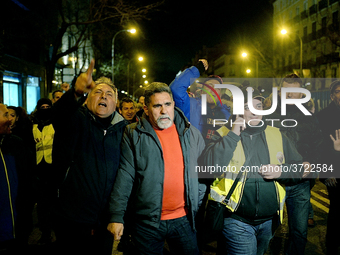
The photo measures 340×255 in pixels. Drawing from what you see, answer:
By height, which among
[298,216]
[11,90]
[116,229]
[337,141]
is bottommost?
[298,216]

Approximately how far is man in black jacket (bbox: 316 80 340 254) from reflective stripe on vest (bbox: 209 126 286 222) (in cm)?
115

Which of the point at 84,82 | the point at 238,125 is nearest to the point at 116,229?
the point at 84,82

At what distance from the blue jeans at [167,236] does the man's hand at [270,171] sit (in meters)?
0.82

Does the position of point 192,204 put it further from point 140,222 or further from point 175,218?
Result: point 140,222

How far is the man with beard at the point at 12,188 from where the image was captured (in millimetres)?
2877

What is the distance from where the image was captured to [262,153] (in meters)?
3.07

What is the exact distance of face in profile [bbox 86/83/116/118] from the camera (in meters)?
2.93

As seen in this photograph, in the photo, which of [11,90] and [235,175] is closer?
[235,175]

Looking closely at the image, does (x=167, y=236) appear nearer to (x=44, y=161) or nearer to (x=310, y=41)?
(x=44, y=161)

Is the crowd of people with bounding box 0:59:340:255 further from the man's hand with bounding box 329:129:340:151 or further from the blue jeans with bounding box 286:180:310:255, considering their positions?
the man's hand with bounding box 329:129:340:151

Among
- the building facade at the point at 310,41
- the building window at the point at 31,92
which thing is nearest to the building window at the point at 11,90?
the building window at the point at 31,92

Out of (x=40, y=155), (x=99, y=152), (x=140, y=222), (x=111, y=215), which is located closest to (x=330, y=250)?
(x=140, y=222)

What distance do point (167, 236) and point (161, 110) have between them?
1140 millimetres

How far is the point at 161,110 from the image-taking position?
294 cm
